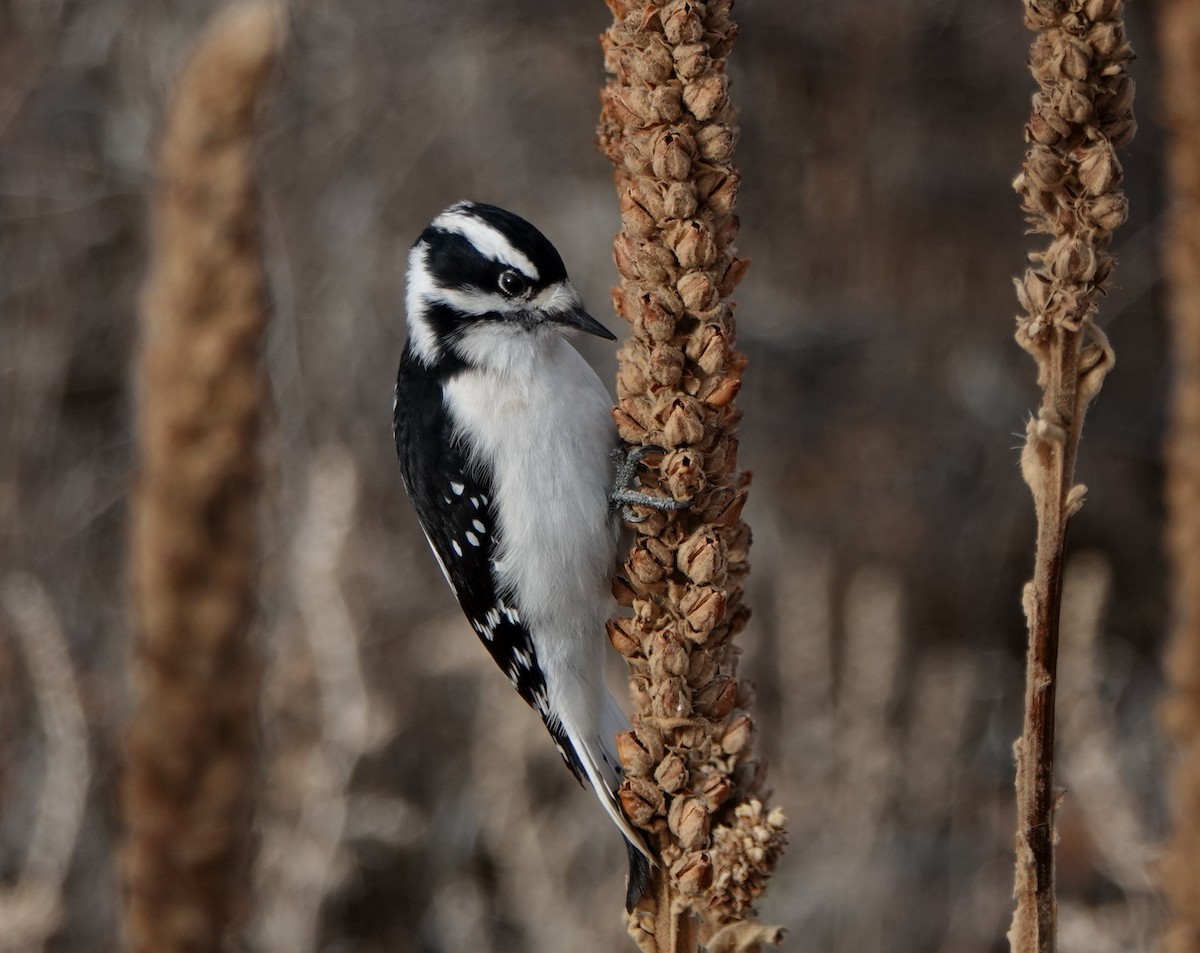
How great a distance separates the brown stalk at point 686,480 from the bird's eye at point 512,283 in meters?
1.00

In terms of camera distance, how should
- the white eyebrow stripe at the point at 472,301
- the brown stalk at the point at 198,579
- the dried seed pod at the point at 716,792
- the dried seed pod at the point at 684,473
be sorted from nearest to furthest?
the dried seed pod at the point at 716,792
the dried seed pod at the point at 684,473
the brown stalk at the point at 198,579
the white eyebrow stripe at the point at 472,301

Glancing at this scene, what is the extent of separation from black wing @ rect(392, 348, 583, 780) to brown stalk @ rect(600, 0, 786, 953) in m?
1.15

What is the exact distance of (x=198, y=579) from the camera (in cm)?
209

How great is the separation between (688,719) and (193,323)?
40.2 inches

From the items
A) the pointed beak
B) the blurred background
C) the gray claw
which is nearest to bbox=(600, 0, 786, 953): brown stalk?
the gray claw

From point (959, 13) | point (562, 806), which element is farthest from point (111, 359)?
point (959, 13)

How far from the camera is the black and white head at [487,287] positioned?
9.71ft

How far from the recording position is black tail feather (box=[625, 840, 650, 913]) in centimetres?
184

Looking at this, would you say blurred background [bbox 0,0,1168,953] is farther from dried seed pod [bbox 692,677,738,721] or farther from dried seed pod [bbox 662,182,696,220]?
dried seed pod [bbox 662,182,696,220]

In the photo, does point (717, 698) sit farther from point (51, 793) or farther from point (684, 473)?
point (51, 793)

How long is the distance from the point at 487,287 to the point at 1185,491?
5.26 feet

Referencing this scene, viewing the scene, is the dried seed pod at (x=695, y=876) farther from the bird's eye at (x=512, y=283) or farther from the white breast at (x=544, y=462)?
the bird's eye at (x=512, y=283)

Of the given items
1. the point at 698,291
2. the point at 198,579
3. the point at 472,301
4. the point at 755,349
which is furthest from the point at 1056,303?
the point at 755,349

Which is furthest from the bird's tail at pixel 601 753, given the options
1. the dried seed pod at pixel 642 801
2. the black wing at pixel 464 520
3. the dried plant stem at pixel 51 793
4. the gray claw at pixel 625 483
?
the dried plant stem at pixel 51 793
